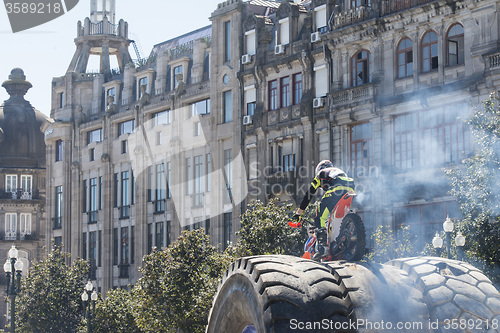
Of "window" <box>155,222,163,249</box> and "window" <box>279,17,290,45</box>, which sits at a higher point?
"window" <box>279,17,290,45</box>

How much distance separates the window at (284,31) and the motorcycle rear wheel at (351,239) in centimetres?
3912

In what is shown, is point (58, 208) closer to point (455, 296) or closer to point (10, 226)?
point (10, 226)

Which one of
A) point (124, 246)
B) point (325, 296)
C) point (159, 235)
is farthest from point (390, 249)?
point (124, 246)

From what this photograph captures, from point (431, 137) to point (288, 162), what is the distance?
10775 millimetres

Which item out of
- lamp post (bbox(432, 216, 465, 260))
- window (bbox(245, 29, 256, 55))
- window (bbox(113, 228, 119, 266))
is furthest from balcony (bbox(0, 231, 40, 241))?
lamp post (bbox(432, 216, 465, 260))

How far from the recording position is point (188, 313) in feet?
122

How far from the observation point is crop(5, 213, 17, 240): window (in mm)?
86375

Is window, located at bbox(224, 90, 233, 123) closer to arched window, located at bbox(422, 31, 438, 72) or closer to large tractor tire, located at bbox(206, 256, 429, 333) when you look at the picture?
arched window, located at bbox(422, 31, 438, 72)

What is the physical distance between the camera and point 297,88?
158 feet

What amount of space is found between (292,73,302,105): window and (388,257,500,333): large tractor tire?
38.6m

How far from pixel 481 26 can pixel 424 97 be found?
3848mm

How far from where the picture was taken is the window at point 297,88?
4788cm

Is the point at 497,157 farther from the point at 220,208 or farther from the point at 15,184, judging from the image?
the point at 15,184

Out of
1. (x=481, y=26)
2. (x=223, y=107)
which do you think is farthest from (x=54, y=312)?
(x=481, y=26)
